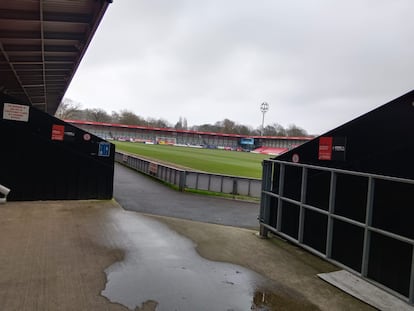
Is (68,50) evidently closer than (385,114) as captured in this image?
No

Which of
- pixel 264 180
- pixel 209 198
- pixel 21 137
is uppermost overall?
pixel 21 137

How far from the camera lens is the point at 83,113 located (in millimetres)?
99938

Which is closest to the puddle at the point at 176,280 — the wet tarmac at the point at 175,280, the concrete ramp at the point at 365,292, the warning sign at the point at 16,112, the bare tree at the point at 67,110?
the wet tarmac at the point at 175,280

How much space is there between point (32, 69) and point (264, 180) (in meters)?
13.4

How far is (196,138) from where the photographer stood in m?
102

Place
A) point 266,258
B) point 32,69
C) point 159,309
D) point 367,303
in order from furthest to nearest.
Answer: point 32,69
point 266,258
point 367,303
point 159,309

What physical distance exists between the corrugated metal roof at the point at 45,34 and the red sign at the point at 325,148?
553 centimetres

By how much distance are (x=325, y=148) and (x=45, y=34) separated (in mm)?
9427

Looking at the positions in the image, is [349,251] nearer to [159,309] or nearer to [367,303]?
[367,303]

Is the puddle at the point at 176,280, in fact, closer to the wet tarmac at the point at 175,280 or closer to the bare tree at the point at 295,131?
the wet tarmac at the point at 175,280

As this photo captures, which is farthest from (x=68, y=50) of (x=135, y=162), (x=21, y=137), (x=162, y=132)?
(x=162, y=132)

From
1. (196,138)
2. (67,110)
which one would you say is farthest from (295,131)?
(67,110)

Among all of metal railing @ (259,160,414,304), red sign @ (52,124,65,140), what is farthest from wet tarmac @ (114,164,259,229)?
red sign @ (52,124,65,140)

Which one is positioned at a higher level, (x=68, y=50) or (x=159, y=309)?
(x=68, y=50)
